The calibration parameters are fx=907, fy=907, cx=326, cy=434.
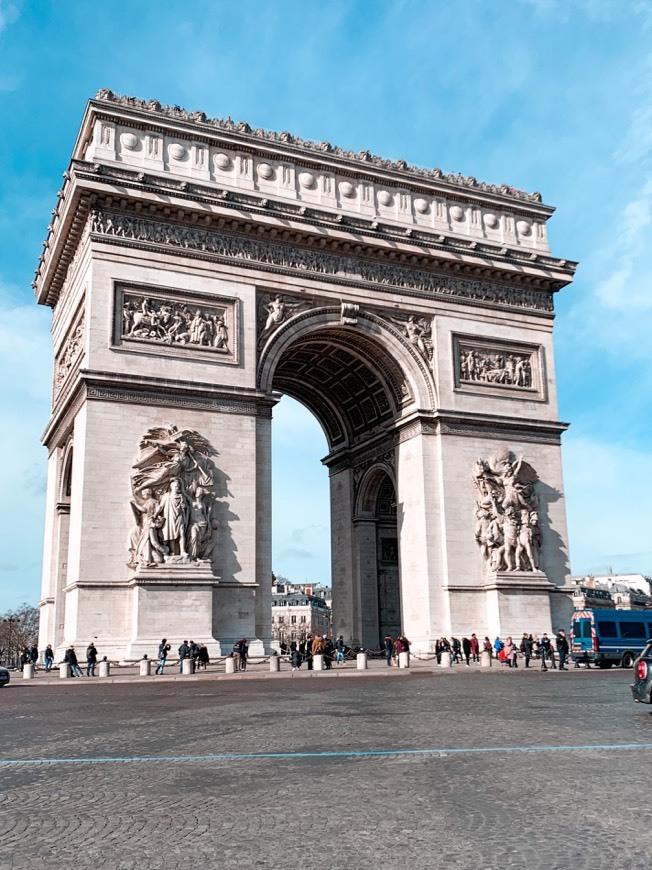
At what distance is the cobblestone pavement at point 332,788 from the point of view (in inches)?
223

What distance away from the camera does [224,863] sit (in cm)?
546

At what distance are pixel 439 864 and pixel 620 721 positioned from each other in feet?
25.7

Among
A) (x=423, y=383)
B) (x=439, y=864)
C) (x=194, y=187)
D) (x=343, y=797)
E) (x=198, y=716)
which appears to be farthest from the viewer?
(x=423, y=383)

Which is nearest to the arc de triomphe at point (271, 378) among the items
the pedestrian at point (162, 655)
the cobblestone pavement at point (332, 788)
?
the pedestrian at point (162, 655)

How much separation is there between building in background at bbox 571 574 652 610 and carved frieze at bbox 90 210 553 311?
143 feet

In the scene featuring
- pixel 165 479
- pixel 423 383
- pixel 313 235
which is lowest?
pixel 165 479

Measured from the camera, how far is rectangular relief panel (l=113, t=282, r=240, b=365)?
99.8ft

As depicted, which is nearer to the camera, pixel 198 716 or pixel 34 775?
pixel 34 775

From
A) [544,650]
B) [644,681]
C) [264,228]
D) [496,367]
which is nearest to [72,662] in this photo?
[544,650]

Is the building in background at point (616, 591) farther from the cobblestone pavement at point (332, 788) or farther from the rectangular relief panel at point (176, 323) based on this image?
the cobblestone pavement at point (332, 788)

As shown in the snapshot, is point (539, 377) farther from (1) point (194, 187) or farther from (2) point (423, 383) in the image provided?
(1) point (194, 187)

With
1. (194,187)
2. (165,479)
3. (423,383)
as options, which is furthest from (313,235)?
(165,479)

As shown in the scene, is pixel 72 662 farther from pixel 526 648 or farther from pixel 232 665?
pixel 526 648

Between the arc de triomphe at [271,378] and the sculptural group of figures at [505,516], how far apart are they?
9cm
